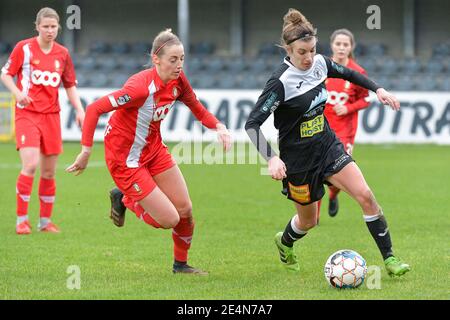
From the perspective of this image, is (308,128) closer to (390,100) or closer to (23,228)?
(390,100)

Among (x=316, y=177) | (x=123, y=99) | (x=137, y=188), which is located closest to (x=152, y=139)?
(x=137, y=188)

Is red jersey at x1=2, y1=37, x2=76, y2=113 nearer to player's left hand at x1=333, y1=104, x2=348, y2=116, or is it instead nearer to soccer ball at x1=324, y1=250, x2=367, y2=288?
player's left hand at x1=333, y1=104, x2=348, y2=116

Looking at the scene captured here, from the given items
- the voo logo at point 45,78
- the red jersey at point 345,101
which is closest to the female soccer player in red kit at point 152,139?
the voo logo at point 45,78

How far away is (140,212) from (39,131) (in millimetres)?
2749

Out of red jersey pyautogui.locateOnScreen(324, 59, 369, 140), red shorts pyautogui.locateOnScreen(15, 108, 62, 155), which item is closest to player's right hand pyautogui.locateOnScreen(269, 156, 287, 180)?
red shorts pyautogui.locateOnScreen(15, 108, 62, 155)

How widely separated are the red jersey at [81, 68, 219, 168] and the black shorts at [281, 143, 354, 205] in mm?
776

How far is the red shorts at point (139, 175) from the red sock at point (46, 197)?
277cm

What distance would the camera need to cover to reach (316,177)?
6742 millimetres

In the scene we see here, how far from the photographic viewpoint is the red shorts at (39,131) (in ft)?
30.2

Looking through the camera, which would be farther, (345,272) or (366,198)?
(366,198)

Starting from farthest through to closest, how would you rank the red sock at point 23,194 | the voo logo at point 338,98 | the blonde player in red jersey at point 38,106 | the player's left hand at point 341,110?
the voo logo at point 338,98 < the player's left hand at point 341,110 < the red sock at point 23,194 < the blonde player in red jersey at point 38,106

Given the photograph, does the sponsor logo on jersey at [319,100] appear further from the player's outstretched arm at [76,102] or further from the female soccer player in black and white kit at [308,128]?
the player's outstretched arm at [76,102]

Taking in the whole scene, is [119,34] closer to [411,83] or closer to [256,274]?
[411,83]

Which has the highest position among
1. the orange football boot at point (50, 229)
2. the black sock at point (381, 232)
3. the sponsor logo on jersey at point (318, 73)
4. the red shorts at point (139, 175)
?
the sponsor logo on jersey at point (318, 73)
